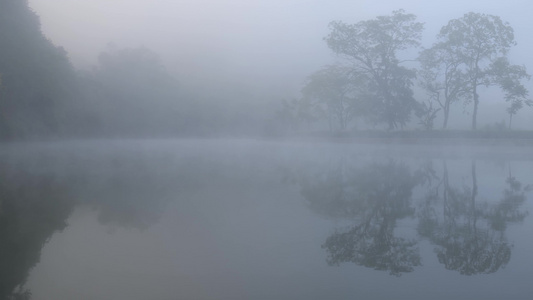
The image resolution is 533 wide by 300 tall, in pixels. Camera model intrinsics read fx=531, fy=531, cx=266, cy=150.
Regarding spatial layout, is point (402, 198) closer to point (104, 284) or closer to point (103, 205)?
point (103, 205)

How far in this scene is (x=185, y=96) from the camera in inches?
2997

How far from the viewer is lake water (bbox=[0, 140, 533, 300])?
4992mm

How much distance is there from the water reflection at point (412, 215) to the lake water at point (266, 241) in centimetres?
3

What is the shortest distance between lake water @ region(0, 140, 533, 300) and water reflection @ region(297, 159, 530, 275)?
28 mm

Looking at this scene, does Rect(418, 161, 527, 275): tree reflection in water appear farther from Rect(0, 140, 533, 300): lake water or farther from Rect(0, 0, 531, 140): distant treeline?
Rect(0, 0, 531, 140): distant treeline

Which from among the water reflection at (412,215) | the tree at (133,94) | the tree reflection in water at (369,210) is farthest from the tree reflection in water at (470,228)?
the tree at (133,94)

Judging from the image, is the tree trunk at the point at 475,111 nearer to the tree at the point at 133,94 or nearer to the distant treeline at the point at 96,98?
the distant treeline at the point at 96,98

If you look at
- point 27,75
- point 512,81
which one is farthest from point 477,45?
point 27,75

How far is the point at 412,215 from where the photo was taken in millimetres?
8570

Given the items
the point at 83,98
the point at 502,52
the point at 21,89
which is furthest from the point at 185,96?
the point at 502,52

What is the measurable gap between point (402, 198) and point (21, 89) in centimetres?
3185

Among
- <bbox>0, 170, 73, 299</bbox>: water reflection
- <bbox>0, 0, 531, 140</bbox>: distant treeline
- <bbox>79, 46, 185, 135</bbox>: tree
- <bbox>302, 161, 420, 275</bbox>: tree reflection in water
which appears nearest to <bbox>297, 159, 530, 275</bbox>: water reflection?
<bbox>302, 161, 420, 275</bbox>: tree reflection in water

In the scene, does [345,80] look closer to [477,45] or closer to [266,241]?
[477,45]

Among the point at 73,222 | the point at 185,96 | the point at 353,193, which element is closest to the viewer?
the point at 73,222
